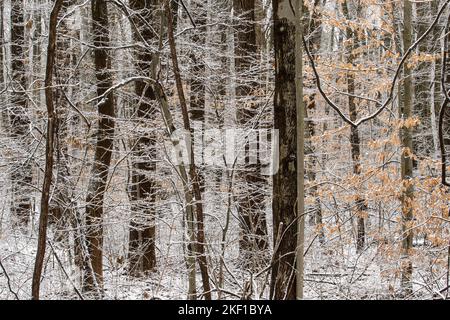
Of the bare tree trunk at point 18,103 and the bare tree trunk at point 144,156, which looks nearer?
the bare tree trunk at point 144,156

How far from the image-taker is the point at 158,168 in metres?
9.41

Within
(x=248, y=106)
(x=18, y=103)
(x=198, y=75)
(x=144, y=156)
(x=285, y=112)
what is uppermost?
(x=18, y=103)

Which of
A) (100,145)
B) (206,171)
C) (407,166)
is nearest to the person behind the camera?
(407,166)

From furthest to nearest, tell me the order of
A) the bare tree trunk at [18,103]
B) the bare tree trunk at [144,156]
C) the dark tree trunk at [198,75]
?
the bare tree trunk at [18,103] < the dark tree trunk at [198,75] < the bare tree trunk at [144,156]

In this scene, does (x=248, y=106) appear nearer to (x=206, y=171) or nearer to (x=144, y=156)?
(x=206, y=171)

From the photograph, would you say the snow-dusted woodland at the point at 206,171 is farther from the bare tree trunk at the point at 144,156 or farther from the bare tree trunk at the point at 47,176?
the bare tree trunk at the point at 47,176

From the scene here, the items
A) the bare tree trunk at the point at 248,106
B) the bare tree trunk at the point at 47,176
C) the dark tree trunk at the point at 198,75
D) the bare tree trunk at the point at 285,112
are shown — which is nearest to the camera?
the bare tree trunk at the point at 47,176

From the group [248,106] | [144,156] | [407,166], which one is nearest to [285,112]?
[144,156]

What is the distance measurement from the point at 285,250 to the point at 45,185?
2074 millimetres

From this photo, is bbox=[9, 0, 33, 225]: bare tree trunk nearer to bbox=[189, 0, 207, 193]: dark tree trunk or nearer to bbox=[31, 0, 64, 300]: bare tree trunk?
bbox=[189, 0, 207, 193]: dark tree trunk

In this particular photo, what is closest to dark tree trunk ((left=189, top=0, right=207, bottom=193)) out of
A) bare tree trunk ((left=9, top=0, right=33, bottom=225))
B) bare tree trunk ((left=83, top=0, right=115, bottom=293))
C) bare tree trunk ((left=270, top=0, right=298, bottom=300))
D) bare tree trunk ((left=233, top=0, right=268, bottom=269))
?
bare tree trunk ((left=233, top=0, right=268, bottom=269))

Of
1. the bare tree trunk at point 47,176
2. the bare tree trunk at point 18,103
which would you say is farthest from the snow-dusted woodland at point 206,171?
the bare tree trunk at point 47,176
